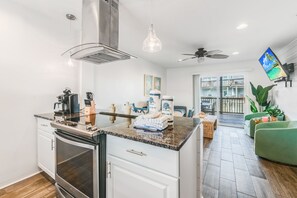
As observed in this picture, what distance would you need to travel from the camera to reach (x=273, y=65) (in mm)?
3332

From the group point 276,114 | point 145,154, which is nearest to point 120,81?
point 145,154

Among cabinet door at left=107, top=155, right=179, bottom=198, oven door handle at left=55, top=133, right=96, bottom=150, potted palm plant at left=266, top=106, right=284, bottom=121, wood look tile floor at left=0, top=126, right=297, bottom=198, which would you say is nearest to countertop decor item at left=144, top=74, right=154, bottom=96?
wood look tile floor at left=0, top=126, right=297, bottom=198

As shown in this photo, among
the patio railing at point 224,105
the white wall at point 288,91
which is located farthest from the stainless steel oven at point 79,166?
the patio railing at point 224,105

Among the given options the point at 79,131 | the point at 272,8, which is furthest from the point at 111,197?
the point at 272,8

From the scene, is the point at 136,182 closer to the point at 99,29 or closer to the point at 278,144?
the point at 99,29

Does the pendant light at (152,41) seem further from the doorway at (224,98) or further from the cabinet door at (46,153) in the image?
the doorway at (224,98)

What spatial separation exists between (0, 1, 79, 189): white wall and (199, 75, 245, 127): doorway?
17.7 feet

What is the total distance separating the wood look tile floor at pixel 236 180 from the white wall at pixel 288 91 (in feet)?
4.78

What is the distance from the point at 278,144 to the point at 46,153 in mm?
3724

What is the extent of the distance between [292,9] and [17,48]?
12.9 feet

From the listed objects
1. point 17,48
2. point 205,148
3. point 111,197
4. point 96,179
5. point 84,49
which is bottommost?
point 205,148

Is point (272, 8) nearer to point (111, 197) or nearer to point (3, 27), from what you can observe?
point (111, 197)

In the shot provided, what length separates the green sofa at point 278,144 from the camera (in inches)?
91.5

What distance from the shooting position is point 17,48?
1899mm
